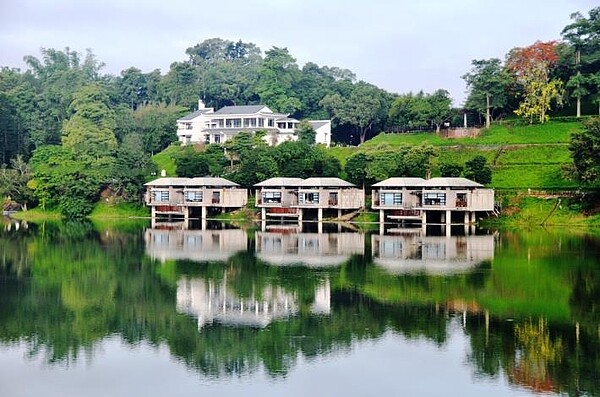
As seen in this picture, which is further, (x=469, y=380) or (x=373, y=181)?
(x=373, y=181)

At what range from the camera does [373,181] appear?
57.7m

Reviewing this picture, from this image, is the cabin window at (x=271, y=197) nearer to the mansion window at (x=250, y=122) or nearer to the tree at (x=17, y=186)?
the mansion window at (x=250, y=122)

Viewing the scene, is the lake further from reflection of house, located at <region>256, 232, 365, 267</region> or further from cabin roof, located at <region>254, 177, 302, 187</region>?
cabin roof, located at <region>254, 177, 302, 187</region>

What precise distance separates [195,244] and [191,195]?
17.2 meters

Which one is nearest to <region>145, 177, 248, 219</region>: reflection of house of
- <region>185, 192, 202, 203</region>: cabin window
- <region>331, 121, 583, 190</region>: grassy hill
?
<region>185, 192, 202, 203</region>: cabin window

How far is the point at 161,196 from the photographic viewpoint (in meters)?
60.7

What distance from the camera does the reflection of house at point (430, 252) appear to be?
33.6m

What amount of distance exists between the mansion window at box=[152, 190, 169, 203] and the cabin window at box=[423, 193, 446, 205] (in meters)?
19.7

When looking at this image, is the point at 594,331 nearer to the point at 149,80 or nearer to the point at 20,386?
the point at 20,386

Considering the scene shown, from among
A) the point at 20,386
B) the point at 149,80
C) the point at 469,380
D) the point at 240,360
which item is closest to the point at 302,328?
the point at 240,360

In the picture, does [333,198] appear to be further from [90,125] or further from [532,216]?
[90,125]

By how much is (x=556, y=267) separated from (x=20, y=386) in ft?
73.2

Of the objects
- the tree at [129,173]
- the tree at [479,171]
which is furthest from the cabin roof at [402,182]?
the tree at [129,173]

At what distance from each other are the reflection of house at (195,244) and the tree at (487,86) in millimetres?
25866
